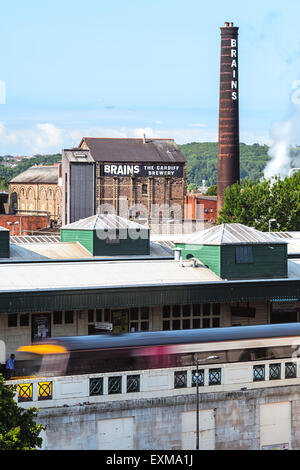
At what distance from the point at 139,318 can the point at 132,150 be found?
82.1m

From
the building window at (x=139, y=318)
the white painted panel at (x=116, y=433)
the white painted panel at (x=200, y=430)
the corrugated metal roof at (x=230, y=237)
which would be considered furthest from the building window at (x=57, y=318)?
the white painted panel at (x=200, y=430)

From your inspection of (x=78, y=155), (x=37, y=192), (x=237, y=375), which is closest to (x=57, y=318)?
(x=237, y=375)

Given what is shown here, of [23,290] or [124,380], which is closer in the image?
[124,380]

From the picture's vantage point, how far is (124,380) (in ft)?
104

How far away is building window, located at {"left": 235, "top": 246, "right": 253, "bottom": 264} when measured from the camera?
4434 centimetres

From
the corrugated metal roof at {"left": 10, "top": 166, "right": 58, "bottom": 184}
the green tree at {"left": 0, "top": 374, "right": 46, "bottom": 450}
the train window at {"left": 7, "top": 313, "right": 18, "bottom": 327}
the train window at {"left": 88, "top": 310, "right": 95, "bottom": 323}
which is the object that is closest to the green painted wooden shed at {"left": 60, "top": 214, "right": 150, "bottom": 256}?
the train window at {"left": 88, "top": 310, "right": 95, "bottom": 323}

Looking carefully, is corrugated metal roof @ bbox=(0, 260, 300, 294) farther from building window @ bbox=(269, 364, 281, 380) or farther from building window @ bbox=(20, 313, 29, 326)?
building window @ bbox=(269, 364, 281, 380)

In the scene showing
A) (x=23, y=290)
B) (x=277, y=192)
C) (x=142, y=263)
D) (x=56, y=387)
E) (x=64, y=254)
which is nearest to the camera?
(x=56, y=387)

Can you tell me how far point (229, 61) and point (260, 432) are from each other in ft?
252

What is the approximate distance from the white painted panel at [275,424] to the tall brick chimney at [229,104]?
229 ft

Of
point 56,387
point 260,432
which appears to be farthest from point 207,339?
point 56,387

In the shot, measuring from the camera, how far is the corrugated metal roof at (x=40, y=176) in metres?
154

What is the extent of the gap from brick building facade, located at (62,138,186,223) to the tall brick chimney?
17.7 meters

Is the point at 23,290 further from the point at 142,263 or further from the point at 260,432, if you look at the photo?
the point at 260,432
